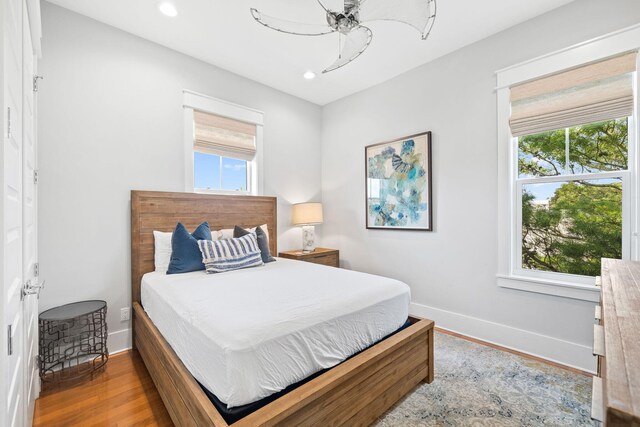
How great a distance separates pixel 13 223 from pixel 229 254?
156 cm

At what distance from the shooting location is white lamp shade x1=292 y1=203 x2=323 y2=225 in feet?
12.6

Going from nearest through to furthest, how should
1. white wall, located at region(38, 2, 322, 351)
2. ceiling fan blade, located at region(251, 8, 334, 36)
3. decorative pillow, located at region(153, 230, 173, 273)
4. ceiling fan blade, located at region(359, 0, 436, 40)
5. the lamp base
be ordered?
ceiling fan blade, located at region(359, 0, 436, 40), ceiling fan blade, located at region(251, 8, 334, 36), white wall, located at region(38, 2, 322, 351), decorative pillow, located at region(153, 230, 173, 273), the lamp base

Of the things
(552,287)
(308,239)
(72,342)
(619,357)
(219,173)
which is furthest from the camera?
(308,239)

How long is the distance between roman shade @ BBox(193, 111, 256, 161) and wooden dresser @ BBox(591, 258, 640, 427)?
131 inches

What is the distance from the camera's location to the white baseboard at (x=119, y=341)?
255cm

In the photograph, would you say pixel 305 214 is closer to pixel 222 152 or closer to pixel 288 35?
pixel 222 152

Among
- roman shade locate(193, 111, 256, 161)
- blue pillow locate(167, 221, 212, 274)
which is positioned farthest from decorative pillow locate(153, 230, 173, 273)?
roman shade locate(193, 111, 256, 161)

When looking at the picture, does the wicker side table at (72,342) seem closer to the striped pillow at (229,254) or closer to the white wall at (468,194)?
the striped pillow at (229,254)

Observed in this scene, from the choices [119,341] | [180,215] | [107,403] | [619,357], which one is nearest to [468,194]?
[619,357]

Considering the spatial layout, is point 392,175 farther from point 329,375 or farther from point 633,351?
point 633,351

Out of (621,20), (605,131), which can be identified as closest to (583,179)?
(605,131)

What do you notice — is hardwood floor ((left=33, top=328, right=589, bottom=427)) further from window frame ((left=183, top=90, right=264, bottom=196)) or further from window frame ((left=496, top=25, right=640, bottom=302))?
window frame ((left=183, top=90, right=264, bottom=196))

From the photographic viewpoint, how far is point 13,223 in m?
1.16

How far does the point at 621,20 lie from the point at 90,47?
417 centimetres
